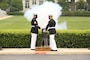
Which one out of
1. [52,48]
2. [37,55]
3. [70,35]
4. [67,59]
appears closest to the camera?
[67,59]

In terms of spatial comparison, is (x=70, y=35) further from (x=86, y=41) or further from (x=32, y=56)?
(x=32, y=56)

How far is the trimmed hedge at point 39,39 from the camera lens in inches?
614

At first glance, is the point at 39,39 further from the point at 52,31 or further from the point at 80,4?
the point at 80,4

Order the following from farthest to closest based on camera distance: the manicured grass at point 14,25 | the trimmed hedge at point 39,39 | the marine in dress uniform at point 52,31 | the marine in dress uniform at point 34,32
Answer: the manicured grass at point 14,25, the trimmed hedge at point 39,39, the marine in dress uniform at point 34,32, the marine in dress uniform at point 52,31

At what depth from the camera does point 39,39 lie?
50.9 ft

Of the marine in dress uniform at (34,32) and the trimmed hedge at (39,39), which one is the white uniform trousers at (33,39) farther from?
the trimmed hedge at (39,39)

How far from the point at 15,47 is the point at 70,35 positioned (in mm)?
2828

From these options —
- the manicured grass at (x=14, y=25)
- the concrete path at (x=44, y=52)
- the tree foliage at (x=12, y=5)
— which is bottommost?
the concrete path at (x=44, y=52)

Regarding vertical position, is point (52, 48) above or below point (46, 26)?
below

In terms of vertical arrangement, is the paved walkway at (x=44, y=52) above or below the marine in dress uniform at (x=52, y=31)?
below

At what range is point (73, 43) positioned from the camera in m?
→ 15.7

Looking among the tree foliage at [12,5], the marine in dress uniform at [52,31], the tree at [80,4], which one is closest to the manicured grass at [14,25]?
the marine in dress uniform at [52,31]

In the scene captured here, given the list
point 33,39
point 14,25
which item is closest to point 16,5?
point 14,25

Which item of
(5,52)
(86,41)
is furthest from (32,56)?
(86,41)
